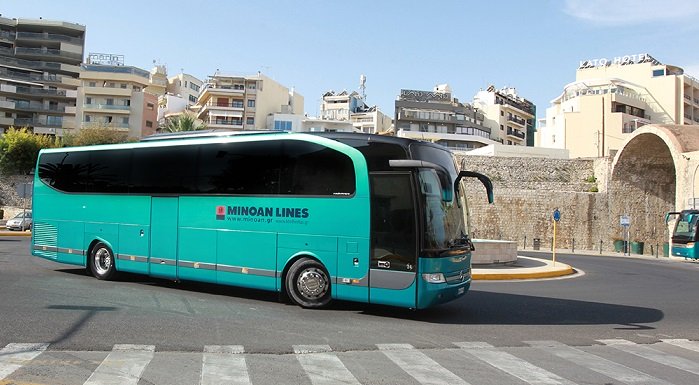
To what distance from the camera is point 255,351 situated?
700 cm

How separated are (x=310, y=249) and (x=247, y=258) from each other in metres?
1.55

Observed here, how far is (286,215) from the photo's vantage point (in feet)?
34.1

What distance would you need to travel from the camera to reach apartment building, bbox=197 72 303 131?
268 ft

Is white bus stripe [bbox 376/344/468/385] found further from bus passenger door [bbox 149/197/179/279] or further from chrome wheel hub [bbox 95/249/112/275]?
chrome wheel hub [bbox 95/249/112/275]

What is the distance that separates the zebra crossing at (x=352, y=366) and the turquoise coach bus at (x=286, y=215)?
199cm

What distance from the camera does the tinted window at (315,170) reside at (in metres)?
9.78

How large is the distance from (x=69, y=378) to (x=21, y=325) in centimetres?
307

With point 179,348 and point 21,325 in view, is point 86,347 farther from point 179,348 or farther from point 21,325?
point 21,325

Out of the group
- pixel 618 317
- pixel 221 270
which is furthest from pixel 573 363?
pixel 221 270

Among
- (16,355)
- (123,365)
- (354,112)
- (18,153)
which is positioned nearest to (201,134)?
(16,355)


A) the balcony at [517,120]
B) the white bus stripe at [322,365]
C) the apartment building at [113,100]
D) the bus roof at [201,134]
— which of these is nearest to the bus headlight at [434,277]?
the white bus stripe at [322,365]

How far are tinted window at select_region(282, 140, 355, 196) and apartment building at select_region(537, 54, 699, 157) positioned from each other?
7105 cm

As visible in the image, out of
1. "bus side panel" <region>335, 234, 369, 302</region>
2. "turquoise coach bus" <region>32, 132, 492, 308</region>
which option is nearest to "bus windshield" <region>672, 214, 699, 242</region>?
"turquoise coach bus" <region>32, 132, 492, 308</region>

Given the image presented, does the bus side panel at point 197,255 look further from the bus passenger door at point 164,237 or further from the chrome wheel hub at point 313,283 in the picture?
the chrome wheel hub at point 313,283
